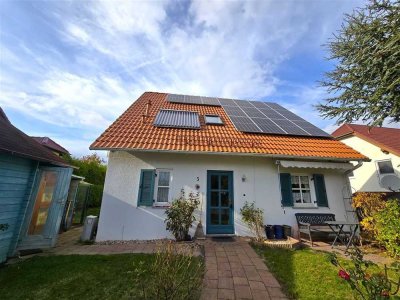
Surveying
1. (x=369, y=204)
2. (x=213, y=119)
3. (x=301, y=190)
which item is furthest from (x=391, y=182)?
(x=213, y=119)

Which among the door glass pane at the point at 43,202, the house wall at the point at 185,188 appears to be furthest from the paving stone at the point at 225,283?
the door glass pane at the point at 43,202

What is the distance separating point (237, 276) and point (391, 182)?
1555 centimetres

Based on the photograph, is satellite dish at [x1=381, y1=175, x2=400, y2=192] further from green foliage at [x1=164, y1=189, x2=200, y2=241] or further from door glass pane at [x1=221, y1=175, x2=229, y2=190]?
green foliage at [x1=164, y1=189, x2=200, y2=241]

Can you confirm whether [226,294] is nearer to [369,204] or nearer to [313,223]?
[313,223]

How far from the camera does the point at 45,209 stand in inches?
294

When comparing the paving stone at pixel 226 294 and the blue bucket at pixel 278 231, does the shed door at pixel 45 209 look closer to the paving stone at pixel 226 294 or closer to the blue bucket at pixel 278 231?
the paving stone at pixel 226 294

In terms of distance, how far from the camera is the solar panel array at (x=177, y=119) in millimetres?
10031

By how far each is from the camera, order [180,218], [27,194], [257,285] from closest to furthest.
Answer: [257,285] < [27,194] < [180,218]

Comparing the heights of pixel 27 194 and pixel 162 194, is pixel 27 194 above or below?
below

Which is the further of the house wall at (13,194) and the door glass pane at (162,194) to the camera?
the door glass pane at (162,194)

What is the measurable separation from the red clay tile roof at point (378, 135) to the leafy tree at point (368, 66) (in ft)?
25.1

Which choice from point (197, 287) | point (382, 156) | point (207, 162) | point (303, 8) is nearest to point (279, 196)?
point (207, 162)

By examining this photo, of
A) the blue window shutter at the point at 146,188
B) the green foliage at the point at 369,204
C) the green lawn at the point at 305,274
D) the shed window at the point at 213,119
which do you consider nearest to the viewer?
the green lawn at the point at 305,274

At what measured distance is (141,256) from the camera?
241 inches
